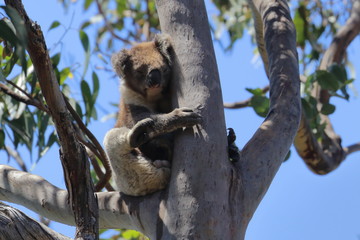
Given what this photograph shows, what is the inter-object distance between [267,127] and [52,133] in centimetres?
218

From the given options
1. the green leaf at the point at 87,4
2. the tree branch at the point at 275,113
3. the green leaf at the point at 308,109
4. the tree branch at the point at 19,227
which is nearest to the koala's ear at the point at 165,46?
the tree branch at the point at 275,113

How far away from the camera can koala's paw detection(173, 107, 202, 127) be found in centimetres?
236

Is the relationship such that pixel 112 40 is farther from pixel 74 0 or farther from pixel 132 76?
pixel 132 76

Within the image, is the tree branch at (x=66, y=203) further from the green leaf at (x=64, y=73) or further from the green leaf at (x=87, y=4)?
the green leaf at (x=87, y=4)

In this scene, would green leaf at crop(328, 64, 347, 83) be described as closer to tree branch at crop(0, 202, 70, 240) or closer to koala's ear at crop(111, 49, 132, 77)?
koala's ear at crop(111, 49, 132, 77)

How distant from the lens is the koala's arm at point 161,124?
238 centimetres

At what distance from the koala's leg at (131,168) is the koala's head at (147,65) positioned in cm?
33

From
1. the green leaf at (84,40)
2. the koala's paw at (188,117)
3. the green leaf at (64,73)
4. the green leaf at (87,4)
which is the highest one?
the green leaf at (87,4)

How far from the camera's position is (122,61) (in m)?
3.42

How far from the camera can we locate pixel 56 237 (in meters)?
2.27

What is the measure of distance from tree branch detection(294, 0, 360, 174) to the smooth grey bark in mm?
1455

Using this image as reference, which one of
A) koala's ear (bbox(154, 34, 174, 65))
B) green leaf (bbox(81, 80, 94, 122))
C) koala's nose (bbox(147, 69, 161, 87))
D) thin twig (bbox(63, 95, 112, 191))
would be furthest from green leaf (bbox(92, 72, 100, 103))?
koala's ear (bbox(154, 34, 174, 65))

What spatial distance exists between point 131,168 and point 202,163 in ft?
2.01

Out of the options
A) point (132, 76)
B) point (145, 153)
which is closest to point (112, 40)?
point (132, 76)
